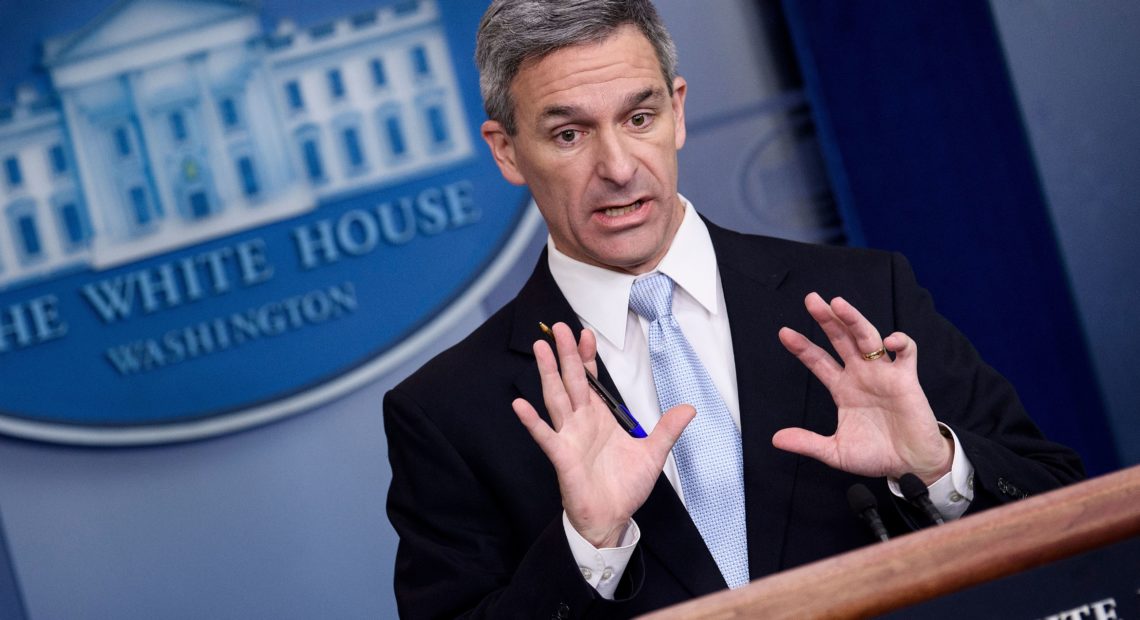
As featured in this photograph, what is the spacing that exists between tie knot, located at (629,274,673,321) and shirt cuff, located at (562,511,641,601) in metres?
0.39

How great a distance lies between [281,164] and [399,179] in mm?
285

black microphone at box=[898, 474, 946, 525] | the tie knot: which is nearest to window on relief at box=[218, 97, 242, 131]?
the tie knot

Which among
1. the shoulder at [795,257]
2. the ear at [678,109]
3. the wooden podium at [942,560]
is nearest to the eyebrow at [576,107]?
the ear at [678,109]

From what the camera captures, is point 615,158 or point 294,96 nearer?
point 615,158

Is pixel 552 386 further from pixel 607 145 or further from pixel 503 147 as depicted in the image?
pixel 503 147

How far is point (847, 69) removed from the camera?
3.06m

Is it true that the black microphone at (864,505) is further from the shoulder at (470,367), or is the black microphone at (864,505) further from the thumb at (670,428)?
the shoulder at (470,367)

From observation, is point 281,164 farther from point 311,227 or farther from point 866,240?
point 866,240

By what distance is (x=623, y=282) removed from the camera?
1.78m

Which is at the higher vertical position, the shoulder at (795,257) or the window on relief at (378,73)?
the window on relief at (378,73)

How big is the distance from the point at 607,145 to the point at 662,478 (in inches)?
18.6

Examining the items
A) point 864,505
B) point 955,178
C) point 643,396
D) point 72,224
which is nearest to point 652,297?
point 643,396

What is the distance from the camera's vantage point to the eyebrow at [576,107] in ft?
5.68

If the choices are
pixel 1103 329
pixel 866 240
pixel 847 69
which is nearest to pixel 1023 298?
pixel 1103 329
